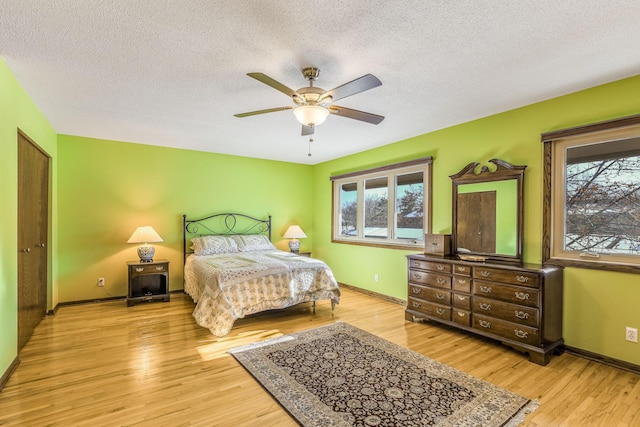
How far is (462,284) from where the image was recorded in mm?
3510

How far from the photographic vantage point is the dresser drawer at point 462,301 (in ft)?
11.3

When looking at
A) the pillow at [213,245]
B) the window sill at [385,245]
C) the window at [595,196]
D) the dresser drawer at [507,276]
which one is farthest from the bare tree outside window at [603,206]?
the pillow at [213,245]

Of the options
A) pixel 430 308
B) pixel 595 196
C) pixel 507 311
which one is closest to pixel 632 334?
pixel 507 311

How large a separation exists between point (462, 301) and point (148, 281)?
4675 millimetres

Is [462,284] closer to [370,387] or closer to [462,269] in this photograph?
[462,269]

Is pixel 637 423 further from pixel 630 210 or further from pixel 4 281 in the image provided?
pixel 4 281

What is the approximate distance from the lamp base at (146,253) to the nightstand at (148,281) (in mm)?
117

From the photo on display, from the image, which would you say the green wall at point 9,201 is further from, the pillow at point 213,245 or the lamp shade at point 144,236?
the pillow at point 213,245

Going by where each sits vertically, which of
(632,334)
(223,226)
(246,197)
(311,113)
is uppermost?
(311,113)

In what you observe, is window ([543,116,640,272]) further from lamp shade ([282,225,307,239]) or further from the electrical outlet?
lamp shade ([282,225,307,239])

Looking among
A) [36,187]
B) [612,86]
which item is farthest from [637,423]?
[36,187]

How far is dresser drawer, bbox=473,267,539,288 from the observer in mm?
2949

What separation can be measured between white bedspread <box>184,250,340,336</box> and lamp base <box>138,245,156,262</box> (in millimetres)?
747

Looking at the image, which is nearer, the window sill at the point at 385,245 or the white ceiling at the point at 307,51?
the white ceiling at the point at 307,51
